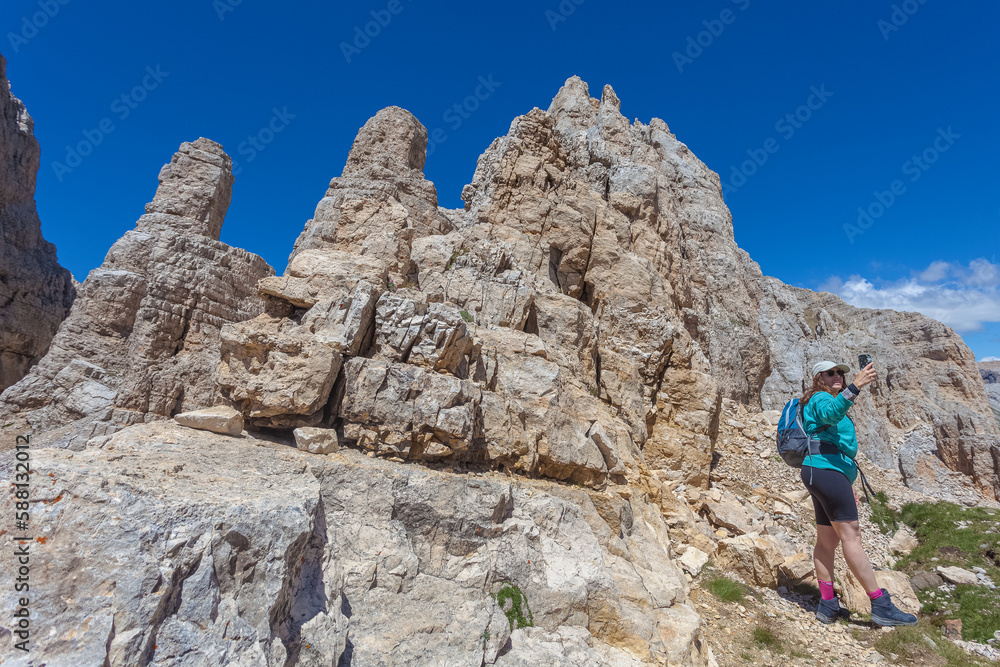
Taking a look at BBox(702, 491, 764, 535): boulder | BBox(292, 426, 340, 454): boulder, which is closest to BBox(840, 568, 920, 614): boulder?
BBox(702, 491, 764, 535): boulder

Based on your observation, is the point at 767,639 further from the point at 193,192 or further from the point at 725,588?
the point at 193,192

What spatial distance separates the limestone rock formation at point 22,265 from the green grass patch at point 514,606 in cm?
2965

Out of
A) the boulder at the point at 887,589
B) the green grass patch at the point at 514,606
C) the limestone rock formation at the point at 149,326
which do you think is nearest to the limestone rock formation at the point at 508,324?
the green grass patch at the point at 514,606

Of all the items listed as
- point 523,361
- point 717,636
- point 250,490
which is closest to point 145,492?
point 250,490

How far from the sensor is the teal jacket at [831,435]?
621 centimetres

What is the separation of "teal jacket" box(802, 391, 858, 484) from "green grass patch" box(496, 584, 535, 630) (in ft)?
14.8

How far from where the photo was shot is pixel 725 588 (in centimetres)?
776

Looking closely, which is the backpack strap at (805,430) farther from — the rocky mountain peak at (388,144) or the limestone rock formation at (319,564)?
the rocky mountain peak at (388,144)

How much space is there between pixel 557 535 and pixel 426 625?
2.21m

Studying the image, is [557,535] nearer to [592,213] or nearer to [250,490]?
[250,490]

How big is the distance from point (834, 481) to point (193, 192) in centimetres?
2196

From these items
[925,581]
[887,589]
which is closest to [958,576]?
[925,581]

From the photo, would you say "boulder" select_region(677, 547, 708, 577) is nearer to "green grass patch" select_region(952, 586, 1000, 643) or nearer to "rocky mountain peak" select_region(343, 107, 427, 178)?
"green grass patch" select_region(952, 586, 1000, 643)

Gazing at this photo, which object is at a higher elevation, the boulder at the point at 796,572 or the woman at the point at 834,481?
the woman at the point at 834,481
